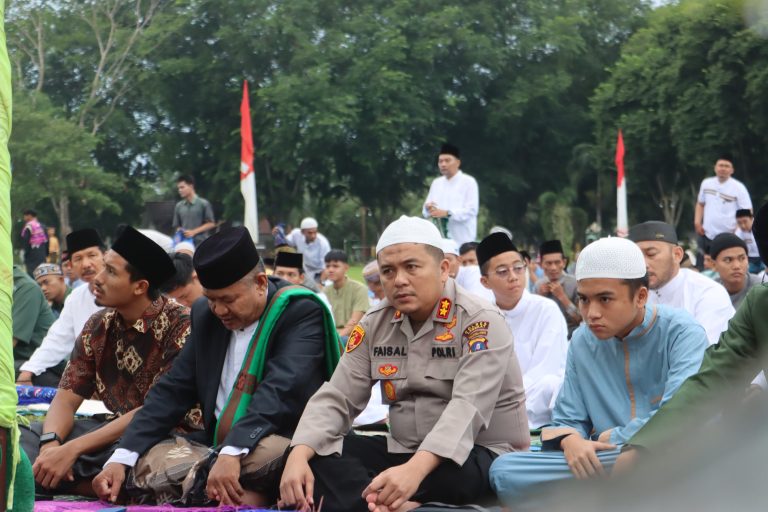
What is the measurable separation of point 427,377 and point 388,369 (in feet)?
0.51

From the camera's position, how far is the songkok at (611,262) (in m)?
3.88

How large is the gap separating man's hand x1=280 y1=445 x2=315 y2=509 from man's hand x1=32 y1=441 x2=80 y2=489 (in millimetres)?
1144

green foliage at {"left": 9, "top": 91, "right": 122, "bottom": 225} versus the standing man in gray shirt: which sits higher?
green foliage at {"left": 9, "top": 91, "right": 122, "bottom": 225}

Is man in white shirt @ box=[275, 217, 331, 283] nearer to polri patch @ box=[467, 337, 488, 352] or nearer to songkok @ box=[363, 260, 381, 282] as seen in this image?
songkok @ box=[363, 260, 381, 282]

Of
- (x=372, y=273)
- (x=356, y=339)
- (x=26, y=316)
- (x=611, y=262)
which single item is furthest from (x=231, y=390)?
(x=372, y=273)

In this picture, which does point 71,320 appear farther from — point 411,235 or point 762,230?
point 762,230

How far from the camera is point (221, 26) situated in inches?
1318

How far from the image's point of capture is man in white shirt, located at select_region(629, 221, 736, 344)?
20.0 ft

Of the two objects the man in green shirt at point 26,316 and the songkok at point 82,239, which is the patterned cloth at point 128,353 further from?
the man in green shirt at point 26,316

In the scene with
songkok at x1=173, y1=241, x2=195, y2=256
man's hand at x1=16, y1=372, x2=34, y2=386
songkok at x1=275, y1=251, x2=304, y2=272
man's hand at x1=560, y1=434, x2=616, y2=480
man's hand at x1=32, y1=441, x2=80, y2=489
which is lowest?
man's hand at x1=32, y1=441, x2=80, y2=489

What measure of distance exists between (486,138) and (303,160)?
6.47 m

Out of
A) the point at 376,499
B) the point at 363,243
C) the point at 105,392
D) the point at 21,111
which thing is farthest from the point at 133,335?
the point at 363,243

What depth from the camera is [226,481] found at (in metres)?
3.99

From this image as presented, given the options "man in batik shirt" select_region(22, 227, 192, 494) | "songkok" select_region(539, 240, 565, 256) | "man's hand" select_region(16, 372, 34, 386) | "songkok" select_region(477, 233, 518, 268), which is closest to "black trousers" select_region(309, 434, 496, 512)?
"man in batik shirt" select_region(22, 227, 192, 494)
